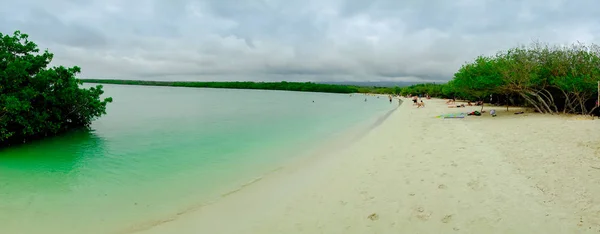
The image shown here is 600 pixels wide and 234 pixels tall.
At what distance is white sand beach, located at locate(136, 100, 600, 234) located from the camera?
17.6 ft

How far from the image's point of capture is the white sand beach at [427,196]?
211 inches

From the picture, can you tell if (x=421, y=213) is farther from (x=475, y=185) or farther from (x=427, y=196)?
(x=475, y=185)

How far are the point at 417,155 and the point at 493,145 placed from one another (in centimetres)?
332

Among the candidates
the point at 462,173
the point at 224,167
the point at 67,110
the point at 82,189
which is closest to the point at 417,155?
the point at 462,173

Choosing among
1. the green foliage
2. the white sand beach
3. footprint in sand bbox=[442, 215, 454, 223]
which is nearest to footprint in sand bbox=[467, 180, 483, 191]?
the white sand beach

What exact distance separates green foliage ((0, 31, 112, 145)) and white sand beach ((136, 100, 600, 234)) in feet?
43.0

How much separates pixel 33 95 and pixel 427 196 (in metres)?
17.9

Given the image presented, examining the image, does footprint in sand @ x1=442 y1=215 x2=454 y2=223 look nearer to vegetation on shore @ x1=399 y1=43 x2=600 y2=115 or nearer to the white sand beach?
the white sand beach

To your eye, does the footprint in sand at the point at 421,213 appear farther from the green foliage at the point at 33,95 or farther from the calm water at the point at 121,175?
the green foliage at the point at 33,95

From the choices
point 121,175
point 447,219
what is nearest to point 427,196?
point 447,219

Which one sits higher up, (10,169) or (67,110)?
(67,110)

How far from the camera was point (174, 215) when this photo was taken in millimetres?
6734

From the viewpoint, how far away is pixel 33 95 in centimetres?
1497

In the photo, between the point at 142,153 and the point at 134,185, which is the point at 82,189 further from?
the point at 142,153
